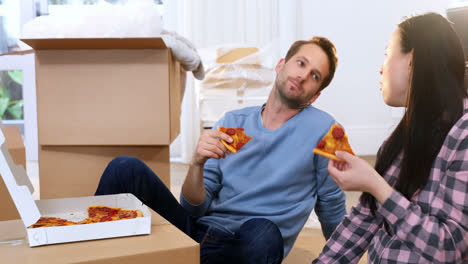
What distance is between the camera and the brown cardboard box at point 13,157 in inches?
54.8

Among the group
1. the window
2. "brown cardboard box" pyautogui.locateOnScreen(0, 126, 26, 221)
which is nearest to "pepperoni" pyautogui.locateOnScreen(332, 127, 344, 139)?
"brown cardboard box" pyautogui.locateOnScreen(0, 126, 26, 221)

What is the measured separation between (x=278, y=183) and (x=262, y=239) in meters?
0.17

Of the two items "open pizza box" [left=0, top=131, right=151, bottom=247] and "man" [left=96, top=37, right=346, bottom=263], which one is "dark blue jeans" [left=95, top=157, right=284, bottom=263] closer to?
"man" [left=96, top=37, right=346, bottom=263]

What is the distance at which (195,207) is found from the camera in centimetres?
110

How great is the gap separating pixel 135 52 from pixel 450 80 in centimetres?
93

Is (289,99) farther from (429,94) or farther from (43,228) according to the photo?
(43,228)

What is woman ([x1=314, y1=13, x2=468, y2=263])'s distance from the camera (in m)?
0.71

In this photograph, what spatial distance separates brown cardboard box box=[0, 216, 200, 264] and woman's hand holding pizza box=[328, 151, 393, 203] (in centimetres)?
26

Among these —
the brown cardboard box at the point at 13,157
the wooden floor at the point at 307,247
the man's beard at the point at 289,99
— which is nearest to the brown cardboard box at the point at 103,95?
the brown cardboard box at the point at 13,157

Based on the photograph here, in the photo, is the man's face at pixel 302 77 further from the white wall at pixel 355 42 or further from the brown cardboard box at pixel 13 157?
the white wall at pixel 355 42

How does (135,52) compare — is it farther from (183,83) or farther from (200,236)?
(200,236)

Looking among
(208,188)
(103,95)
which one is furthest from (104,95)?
(208,188)

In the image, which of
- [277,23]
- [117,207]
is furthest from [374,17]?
[117,207]

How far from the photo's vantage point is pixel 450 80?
764mm
